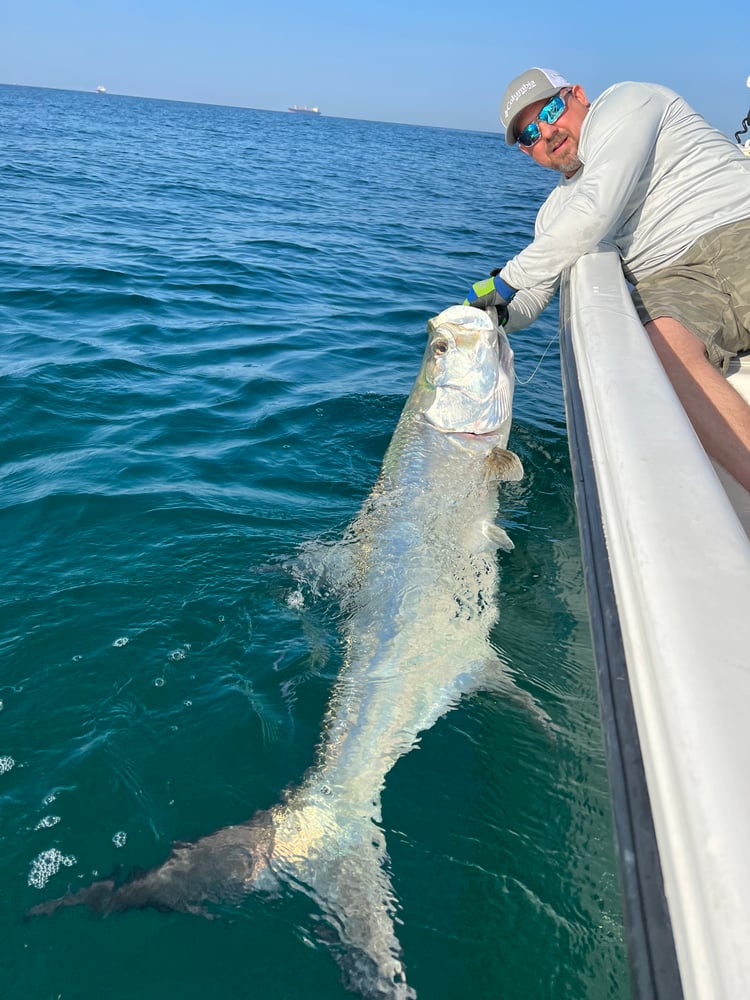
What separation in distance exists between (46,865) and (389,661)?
1486 millimetres

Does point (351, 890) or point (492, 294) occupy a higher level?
point (492, 294)

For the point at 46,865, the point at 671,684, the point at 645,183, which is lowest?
the point at 46,865

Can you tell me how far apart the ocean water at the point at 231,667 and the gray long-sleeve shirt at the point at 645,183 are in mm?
1621

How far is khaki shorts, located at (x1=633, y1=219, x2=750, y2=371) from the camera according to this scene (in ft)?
12.8

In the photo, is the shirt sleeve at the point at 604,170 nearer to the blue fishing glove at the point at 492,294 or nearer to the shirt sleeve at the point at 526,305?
the blue fishing glove at the point at 492,294

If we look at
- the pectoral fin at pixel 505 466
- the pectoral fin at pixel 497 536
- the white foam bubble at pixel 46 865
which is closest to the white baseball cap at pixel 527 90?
the pectoral fin at pixel 505 466

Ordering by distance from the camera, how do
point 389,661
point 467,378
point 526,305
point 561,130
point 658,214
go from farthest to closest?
point 526,305, point 561,130, point 467,378, point 658,214, point 389,661

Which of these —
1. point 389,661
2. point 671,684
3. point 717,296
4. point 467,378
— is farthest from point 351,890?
point 717,296

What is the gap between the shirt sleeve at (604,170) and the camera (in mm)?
3760

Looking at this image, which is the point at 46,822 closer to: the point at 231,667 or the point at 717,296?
the point at 231,667

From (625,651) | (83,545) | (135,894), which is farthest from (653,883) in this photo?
(83,545)

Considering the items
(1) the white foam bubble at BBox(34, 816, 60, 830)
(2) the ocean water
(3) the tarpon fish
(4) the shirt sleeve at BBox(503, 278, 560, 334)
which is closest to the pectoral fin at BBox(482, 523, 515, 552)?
(3) the tarpon fish

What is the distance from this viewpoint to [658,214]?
4238 millimetres

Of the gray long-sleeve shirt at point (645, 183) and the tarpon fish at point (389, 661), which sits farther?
the gray long-sleeve shirt at point (645, 183)
